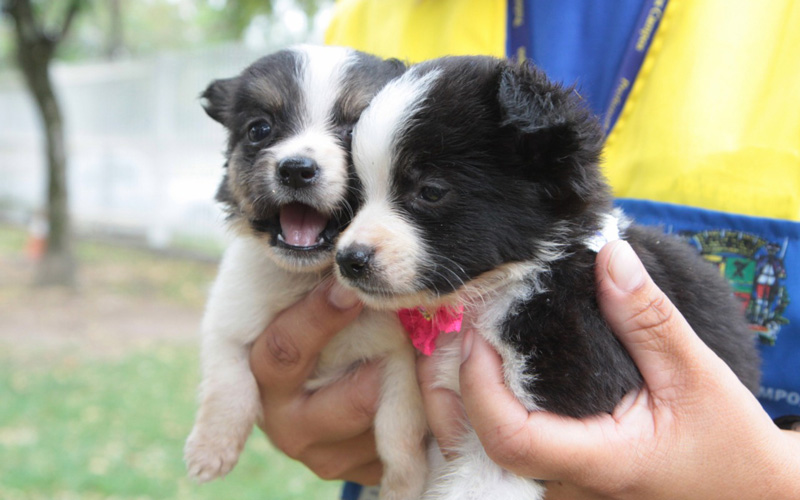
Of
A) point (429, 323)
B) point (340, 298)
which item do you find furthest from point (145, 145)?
point (429, 323)

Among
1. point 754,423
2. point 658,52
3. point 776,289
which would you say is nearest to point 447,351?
point 754,423

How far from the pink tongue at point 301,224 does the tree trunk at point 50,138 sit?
10186 millimetres

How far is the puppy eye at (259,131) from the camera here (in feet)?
8.14

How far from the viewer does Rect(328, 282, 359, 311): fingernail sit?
2261 millimetres

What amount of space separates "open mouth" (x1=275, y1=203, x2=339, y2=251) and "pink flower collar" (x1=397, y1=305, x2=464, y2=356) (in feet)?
1.09

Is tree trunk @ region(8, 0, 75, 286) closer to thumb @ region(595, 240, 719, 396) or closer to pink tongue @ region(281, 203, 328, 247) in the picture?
pink tongue @ region(281, 203, 328, 247)

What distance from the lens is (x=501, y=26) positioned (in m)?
2.68

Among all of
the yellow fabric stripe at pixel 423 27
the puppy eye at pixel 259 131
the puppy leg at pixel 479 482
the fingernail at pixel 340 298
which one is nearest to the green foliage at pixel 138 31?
the yellow fabric stripe at pixel 423 27

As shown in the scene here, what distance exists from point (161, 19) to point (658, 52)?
151ft

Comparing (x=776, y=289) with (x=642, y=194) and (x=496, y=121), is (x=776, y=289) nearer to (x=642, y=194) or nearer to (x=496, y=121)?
(x=642, y=194)

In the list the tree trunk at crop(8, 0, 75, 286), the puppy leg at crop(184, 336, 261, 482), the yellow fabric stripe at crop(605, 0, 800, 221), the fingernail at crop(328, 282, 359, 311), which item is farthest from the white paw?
the tree trunk at crop(8, 0, 75, 286)

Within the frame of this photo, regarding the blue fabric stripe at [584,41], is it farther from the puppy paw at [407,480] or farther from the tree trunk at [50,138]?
the tree trunk at [50,138]

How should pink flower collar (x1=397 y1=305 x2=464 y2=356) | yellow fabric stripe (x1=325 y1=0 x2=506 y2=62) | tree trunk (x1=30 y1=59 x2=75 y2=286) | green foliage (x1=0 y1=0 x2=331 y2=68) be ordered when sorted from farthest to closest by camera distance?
green foliage (x1=0 y1=0 x2=331 y2=68) < tree trunk (x1=30 y1=59 x2=75 y2=286) < yellow fabric stripe (x1=325 y1=0 x2=506 y2=62) < pink flower collar (x1=397 y1=305 x2=464 y2=356)

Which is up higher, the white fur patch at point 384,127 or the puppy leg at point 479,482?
the white fur patch at point 384,127
